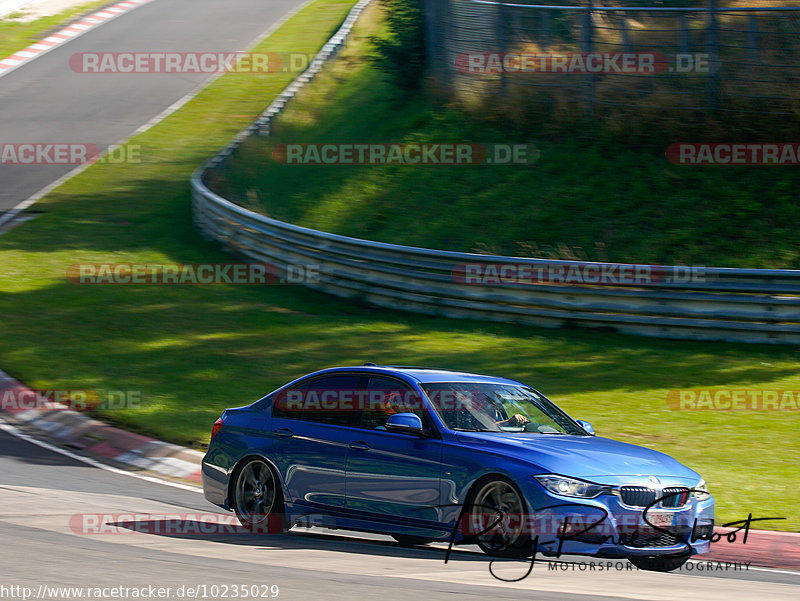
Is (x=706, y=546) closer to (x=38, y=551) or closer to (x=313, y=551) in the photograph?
(x=313, y=551)

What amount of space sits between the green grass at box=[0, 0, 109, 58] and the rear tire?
40.0 m

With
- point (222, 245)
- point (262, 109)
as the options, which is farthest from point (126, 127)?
point (222, 245)

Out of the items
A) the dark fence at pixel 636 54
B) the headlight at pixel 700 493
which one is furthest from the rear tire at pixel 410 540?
the dark fence at pixel 636 54

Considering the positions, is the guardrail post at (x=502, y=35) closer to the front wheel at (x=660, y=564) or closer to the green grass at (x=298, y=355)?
the green grass at (x=298, y=355)

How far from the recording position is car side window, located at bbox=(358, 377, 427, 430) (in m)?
8.14

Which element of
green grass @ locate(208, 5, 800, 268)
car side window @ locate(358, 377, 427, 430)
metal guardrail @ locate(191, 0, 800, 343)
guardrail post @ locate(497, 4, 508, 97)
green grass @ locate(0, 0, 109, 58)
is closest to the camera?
car side window @ locate(358, 377, 427, 430)

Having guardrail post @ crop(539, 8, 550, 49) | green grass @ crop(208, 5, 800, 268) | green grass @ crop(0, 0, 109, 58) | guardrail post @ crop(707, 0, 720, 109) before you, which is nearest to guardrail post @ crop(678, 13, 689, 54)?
guardrail post @ crop(707, 0, 720, 109)

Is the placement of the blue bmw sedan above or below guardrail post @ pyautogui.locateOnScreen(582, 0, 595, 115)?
below

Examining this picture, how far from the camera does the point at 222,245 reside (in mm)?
22516

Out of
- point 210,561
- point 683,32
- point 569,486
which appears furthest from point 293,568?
point 683,32

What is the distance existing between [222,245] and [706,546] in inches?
645

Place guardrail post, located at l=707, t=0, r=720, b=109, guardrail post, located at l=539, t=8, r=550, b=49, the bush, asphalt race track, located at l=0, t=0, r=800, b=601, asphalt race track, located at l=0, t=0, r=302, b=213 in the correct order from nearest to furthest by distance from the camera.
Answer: asphalt race track, located at l=0, t=0, r=800, b=601
guardrail post, located at l=707, t=0, r=720, b=109
guardrail post, located at l=539, t=8, r=550, b=49
the bush
asphalt race track, located at l=0, t=0, r=302, b=213

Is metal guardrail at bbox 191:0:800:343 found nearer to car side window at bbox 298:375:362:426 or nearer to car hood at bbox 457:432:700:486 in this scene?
car hood at bbox 457:432:700:486

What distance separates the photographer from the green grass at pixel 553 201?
17.7m
